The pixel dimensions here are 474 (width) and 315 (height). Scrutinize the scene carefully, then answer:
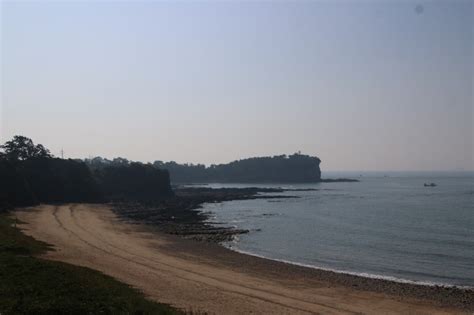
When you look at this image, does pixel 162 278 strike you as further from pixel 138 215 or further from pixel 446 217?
pixel 446 217

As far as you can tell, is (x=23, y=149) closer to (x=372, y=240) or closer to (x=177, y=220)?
(x=177, y=220)

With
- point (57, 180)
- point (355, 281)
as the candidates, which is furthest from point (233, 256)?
point (57, 180)

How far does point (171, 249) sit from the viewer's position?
4078 centimetres

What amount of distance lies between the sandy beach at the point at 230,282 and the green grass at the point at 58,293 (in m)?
3.07

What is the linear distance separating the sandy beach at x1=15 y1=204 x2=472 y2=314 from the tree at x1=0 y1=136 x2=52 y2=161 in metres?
53.5

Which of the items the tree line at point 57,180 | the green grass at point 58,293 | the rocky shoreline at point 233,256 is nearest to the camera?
the green grass at point 58,293

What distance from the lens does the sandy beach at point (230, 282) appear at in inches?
896

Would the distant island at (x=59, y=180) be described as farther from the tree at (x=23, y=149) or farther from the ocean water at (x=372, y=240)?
the ocean water at (x=372, y=240)

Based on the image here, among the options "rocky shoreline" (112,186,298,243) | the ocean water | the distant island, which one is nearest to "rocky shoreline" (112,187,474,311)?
"rocky shoreline" (112,186,298,243)

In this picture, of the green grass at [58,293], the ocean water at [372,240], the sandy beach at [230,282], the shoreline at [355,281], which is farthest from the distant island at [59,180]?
the green grass at [58,293]

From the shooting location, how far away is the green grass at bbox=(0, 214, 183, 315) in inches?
599

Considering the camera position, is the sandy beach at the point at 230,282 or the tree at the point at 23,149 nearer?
the sandy beach at the point at 230,282

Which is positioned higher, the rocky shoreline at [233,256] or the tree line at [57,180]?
the tree line at [57,180]

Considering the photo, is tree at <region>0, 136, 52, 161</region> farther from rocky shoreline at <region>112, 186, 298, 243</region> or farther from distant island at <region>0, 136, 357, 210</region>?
rocky shoreline at <region>112, 186, 298, 243</region>
